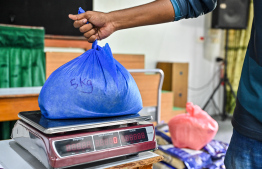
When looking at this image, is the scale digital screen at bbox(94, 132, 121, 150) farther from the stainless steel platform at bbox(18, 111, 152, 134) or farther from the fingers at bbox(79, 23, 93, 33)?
the fingers at bbox(79, 23, 93, 33)

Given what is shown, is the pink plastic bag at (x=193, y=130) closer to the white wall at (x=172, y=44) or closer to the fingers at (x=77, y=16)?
the fingers at (x=77, y=16)

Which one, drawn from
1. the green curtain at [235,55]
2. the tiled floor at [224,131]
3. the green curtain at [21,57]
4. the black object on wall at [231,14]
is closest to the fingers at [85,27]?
the green curtain at [21,57]

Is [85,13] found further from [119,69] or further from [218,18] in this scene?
[218,18]

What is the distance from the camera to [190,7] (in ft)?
2.63

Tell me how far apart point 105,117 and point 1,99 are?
0.92m

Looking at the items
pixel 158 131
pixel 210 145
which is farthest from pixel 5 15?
pixel 210 145

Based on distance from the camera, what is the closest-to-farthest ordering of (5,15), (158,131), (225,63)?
(158,131), (5,15), (225,63)

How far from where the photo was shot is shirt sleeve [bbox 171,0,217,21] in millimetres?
780

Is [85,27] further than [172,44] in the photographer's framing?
No

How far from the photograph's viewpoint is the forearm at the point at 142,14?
2.49 feet

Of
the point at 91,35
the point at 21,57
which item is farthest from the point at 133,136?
the point at 21,57

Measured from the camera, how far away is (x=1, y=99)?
1.42 metres

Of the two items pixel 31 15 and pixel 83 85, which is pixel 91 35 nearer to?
pixel 83 85

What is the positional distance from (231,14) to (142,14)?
3.83m
